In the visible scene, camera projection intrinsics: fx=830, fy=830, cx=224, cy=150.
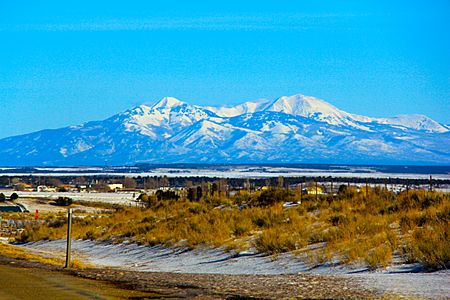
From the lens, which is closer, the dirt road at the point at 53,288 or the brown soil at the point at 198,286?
the dirt road at the point at 53,288

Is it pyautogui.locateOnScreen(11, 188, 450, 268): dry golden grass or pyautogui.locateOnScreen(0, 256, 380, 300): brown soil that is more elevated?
pyautogui.locateOnScreen(11, 188, 450, 268): dry golden grass

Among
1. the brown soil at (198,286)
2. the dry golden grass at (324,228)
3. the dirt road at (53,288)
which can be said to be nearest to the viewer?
the dirt road at (53,288)

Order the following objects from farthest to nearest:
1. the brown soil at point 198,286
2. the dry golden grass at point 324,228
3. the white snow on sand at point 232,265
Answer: the dry golden grass at point 324,228 → the white snow on sand at point 232,265 → the brown soil at point 198,286

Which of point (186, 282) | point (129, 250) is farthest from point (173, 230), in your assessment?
point (186, 282)

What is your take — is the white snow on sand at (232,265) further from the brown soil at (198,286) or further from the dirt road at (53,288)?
the dirt road at (53,288)

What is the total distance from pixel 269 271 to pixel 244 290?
17.3 feet

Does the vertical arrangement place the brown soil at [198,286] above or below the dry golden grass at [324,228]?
below

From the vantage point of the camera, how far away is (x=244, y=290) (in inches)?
593

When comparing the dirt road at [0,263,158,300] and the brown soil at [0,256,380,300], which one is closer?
the dirt road at [0,263,158,300]

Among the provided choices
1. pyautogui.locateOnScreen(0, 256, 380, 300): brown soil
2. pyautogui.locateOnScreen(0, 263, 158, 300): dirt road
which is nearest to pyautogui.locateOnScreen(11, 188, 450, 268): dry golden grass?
pyautogui.locateOnScreen(0, 256, 380, 300): brown soil

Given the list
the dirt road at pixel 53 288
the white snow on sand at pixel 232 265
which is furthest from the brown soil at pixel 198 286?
the white snow on sand at pixel 232 265

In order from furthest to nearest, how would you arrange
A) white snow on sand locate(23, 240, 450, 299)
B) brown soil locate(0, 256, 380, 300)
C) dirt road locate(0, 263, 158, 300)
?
white snow on sand locate(23, 240, 450, 299) < brown soil locate(0, 256, 380, 300) < dirt road locate(0, 263, 158, 300)

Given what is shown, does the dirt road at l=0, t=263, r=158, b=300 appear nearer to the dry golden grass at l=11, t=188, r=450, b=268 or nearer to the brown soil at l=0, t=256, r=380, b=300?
the brown soil at l=0, t=256, r=380, b=300

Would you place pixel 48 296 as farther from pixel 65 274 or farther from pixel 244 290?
pixel 65 274
